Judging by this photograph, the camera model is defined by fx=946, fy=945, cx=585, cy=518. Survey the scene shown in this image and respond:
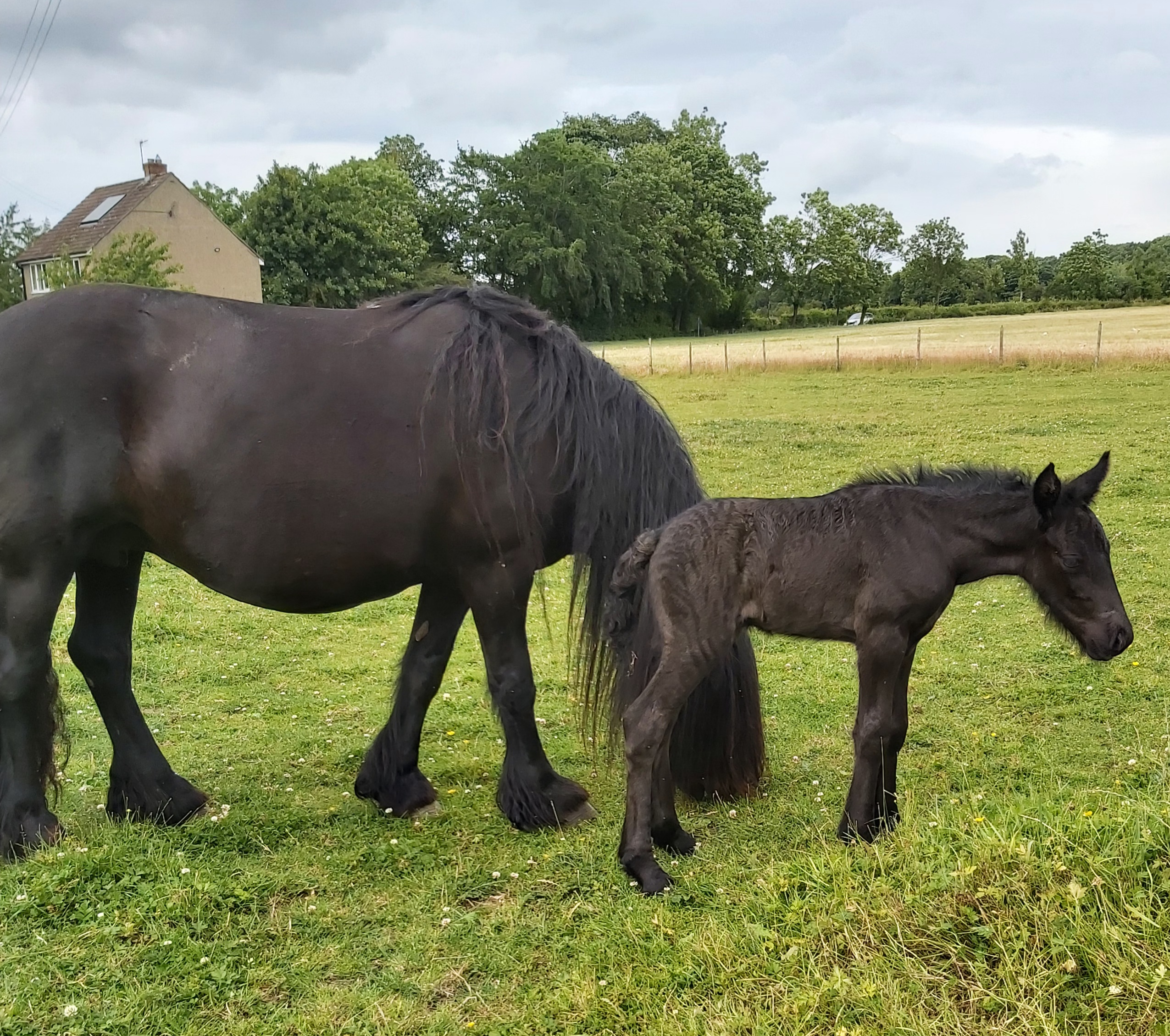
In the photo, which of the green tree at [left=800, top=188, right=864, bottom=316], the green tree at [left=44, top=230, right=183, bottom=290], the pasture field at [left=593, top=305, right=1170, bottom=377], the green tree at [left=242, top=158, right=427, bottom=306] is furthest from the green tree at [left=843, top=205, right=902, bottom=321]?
the green tree at [left=44, top=230, right=183, bottom=290]

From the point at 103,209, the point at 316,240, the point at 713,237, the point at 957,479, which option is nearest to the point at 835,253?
the point at 713,237

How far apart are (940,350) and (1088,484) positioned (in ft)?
89.9

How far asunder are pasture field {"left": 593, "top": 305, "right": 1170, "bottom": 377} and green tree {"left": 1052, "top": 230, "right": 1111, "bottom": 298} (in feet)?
38.4

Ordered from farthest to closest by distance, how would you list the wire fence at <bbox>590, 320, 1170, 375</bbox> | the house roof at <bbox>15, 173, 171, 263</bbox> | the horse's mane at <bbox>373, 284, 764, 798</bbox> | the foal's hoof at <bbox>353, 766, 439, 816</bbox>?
the house roof at <bbox>15, 173, 171, 263</bbox>, the wire fence at <bbox>590, 320, 1170, 375</bbox>, the foal's hoof at <bbox>353, 766, 439, 816</bbox>, the horse's mane at <bbox>373, 284, 764, 798</bbox>

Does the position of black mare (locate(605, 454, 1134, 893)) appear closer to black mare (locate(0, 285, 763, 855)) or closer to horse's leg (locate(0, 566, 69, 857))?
black mare (locate(0, 285, 763, 855))

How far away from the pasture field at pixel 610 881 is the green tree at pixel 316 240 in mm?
46869

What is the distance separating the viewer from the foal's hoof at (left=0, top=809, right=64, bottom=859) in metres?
3.92

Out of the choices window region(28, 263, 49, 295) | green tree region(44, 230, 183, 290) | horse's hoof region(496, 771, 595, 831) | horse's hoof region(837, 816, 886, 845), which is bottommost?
horse's hoof region(496, 771, 595, 831)

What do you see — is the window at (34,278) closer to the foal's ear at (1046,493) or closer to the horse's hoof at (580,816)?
the horse's hoof at (580,816)

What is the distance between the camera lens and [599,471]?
Result: 4090 millimetres

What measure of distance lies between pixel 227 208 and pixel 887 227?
56563 millimetres

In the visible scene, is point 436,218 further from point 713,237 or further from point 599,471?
point 599,471

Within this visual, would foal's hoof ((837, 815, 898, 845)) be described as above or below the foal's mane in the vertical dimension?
below

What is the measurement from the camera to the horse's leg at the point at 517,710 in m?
4.12
